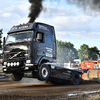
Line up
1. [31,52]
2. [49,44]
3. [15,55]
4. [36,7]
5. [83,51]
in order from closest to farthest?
[31,52] < [15,55] < [49,44] < [36,7] < [83,51]

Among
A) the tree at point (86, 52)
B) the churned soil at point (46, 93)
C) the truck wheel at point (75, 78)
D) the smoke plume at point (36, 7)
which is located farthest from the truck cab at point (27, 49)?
the tree at point (86, 52)

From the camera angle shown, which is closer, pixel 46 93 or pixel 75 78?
pixel 46 93

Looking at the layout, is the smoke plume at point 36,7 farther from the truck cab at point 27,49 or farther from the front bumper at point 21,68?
the front bumper at point 21,68

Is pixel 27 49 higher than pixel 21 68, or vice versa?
pixel 27 49

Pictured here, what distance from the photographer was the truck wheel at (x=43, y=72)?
9.83 meters

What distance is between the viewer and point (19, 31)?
10406 mm

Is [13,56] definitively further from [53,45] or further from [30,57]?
[53,45]

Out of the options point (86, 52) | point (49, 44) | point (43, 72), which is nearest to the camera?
point (43, 72)

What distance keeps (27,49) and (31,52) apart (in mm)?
277

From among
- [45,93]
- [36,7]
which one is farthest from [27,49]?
[36,7]

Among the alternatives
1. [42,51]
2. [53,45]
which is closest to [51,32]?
[53,45]

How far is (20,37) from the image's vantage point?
1013 centimetres

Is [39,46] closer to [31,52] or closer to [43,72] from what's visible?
[31,52]

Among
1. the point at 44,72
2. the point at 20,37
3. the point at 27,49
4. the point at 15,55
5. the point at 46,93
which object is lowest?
the point at 46,93
